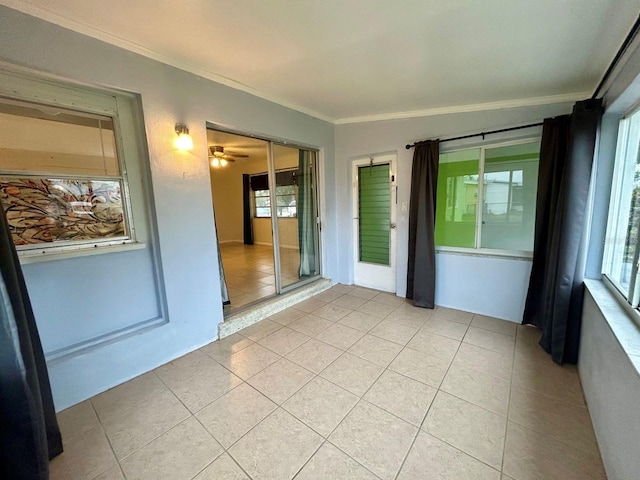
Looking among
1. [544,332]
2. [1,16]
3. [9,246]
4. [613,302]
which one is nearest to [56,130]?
[1,16]

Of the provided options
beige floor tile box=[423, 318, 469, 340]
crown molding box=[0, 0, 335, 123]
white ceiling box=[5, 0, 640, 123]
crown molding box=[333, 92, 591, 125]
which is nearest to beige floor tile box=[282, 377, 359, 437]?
beige floor tile box=[423, 318, 469, 340]

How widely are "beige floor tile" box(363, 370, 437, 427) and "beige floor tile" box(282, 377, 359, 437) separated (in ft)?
0.57

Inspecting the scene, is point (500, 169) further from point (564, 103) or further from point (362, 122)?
point (362, 122)

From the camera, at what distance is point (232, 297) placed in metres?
3.48

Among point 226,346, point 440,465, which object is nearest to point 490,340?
point 440,465

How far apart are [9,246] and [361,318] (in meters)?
2.76

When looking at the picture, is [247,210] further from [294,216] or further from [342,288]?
[342,288]

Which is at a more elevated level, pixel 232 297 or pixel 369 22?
pixel 369 22

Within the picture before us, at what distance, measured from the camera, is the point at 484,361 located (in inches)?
84.6

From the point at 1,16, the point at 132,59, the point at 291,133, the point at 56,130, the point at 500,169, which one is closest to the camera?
the point at 1,16

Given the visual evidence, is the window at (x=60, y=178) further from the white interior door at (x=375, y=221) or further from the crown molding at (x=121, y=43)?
the white interior door at (x=375, y=221)

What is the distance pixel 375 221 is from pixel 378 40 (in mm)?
2343

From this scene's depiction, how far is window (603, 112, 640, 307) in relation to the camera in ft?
5.41

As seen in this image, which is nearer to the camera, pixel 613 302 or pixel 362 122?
pixel 613 302
